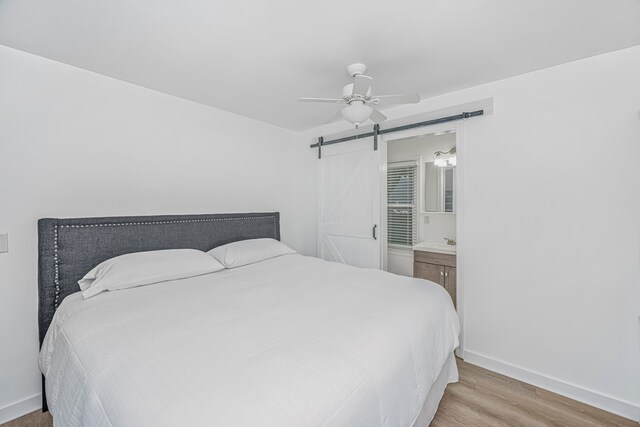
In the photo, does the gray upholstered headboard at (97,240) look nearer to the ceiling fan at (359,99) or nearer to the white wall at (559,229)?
the ceiling fan at (359,99)

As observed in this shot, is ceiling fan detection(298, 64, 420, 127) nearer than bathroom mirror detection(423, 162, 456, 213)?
Yes

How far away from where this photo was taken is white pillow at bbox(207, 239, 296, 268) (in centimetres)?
270

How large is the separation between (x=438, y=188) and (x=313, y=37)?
2.96 metres

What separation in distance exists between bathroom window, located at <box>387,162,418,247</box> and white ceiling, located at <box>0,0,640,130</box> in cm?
199

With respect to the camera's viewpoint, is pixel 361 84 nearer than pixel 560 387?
Yes

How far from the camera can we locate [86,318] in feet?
5.02

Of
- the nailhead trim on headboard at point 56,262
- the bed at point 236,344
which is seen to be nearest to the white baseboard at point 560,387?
the bed at point 236,344

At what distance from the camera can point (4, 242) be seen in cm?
194

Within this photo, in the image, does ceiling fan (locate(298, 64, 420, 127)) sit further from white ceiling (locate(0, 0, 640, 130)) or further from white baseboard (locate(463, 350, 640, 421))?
white baseboard (locate(463, 350, 640, 421))

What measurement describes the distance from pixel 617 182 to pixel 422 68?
1649 mm

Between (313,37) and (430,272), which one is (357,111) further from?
(430,272)

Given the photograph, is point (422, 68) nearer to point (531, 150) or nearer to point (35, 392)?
point (531, 150)

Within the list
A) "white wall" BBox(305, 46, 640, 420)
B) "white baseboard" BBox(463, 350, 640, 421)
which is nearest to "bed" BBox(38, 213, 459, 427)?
"white baseboard" BBox(463, 350, 640, 421)

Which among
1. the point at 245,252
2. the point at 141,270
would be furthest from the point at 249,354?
the point at 245,252
